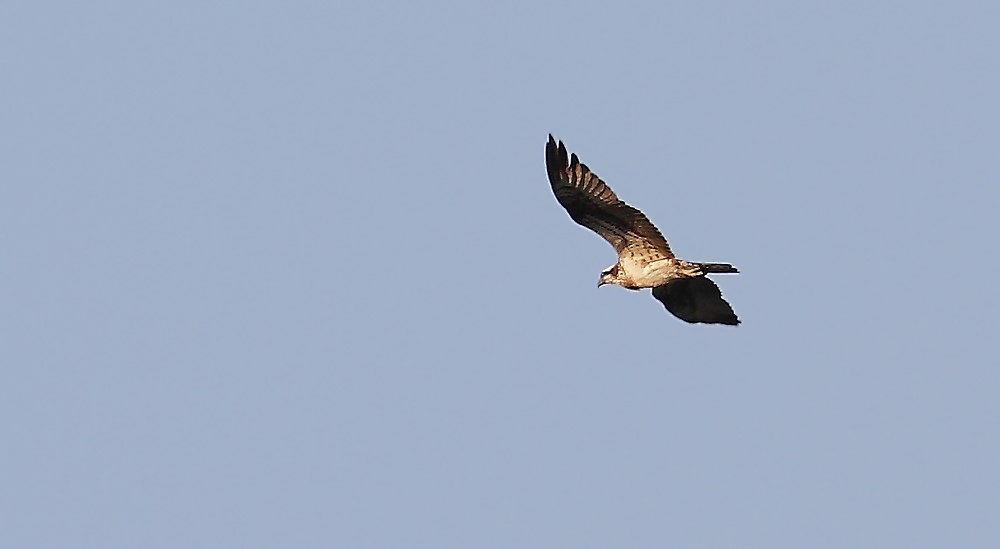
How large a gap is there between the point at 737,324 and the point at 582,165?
370 cm

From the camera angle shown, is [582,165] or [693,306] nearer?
[582,165]

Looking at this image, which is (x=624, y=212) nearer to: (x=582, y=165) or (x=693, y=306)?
(x=582, y=165)

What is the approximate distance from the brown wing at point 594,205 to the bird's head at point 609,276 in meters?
0.55

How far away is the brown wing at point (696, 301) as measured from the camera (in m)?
25.0

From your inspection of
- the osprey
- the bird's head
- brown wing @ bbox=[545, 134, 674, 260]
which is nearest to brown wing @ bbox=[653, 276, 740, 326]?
the osprey

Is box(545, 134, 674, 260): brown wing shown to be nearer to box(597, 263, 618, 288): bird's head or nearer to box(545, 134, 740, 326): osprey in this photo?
box(545, 134, 740, 326): osprey

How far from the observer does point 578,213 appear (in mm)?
23516

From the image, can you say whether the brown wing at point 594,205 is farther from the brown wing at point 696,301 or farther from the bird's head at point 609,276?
the brown wing at point 696,301

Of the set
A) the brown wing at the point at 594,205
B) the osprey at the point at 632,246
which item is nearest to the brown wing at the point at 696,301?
the osprey at the point at 632,246

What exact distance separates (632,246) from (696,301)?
1758 millimetres

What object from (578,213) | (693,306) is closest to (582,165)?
(578,213)

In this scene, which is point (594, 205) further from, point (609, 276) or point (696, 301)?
point (696, 301)

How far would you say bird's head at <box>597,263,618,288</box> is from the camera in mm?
24334

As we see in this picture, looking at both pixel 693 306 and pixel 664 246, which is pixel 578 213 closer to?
pixel 664 246
